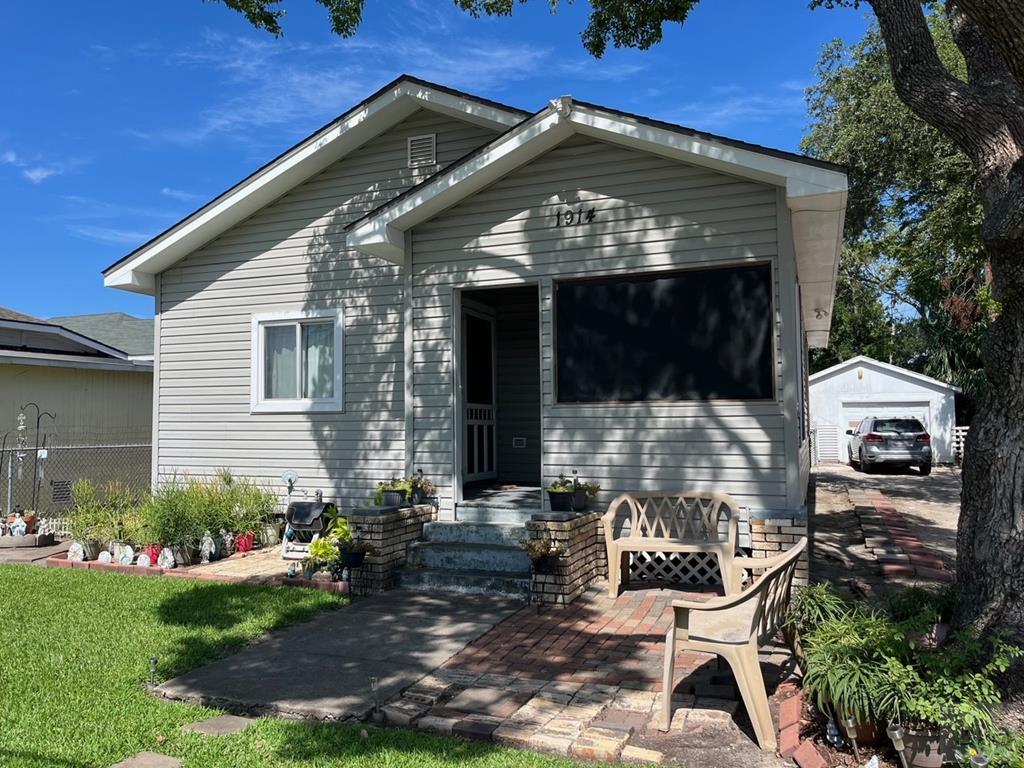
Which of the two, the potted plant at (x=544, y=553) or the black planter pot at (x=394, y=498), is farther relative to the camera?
the black planter pot at (x=394, y=498)

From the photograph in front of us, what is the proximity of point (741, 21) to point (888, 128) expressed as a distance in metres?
5.48

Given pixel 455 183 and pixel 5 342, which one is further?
pixel 5 342

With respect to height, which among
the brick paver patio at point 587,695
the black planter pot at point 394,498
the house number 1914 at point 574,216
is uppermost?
the house number 1914 at point 574,216

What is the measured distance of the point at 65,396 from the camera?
13438mm

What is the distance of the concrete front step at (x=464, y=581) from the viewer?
22.9 feet

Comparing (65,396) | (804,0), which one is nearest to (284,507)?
(65,396)

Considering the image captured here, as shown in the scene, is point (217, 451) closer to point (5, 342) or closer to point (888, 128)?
point (5, 342)

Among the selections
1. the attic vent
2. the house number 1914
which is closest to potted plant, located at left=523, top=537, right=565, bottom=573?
the house number 1914

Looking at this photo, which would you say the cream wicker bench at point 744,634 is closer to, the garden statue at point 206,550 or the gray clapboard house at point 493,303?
the gray clapboard house at point 493,303

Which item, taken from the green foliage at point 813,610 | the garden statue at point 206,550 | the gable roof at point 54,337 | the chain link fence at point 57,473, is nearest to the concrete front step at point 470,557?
the garden statue at point 206,550

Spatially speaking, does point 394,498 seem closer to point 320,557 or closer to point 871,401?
A: point 320,557

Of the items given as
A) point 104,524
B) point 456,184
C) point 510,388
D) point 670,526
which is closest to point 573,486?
point 670,526

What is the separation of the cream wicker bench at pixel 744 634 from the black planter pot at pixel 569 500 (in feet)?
9.75

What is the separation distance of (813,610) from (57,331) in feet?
49.1
